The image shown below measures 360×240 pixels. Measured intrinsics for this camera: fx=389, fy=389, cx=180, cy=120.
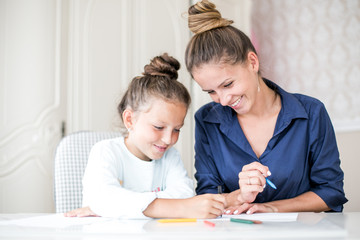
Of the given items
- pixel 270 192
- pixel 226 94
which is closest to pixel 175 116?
pixel 226 94

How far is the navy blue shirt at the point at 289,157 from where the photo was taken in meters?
1.38

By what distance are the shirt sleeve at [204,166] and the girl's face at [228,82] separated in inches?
9.2

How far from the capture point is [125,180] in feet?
4.49

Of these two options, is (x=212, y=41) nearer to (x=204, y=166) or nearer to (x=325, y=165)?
(x=204, y=166)

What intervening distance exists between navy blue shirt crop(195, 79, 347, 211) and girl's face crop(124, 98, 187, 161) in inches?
9.0

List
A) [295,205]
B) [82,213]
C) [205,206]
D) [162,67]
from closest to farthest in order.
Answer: [205,206] < [82,213] < [295,205] < [162,67]

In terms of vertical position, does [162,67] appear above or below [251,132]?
above

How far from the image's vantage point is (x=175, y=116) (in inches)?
52.9

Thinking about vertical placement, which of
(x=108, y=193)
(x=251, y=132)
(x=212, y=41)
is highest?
(x=212, y=41)

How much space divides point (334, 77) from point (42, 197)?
1.92 meters

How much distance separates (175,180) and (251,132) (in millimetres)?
365

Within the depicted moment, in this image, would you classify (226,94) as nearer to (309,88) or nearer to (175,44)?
(309,88)

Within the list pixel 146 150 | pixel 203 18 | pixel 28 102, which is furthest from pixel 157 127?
pixel 28 102

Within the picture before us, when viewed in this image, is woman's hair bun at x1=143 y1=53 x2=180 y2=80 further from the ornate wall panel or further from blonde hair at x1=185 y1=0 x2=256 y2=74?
the ornate wall panel
